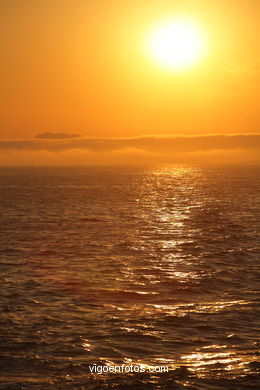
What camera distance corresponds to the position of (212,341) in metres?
22.3

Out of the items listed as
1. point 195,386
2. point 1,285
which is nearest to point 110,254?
point 1,285

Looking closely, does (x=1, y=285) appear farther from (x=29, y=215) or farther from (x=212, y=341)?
(x=29, y=215)

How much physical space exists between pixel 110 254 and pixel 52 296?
12664 millimetres

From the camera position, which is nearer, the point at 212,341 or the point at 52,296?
the point at 212,341

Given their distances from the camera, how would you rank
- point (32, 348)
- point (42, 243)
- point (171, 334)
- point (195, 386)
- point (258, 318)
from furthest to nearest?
point (42, 243) < point (258, 318) < point (171, 334) < point (32, 348) < point (195, 386)

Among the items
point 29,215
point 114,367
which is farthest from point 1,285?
point 29,215

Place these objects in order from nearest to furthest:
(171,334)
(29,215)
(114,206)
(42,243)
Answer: (171,334) → (42,243) → (29,215) → (114,206)

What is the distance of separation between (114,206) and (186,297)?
5652 centimetres

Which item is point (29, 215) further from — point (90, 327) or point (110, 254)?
point (90, 327)

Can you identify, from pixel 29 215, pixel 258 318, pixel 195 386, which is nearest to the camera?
pixel 195 386

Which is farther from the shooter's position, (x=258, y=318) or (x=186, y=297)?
(x=186, y=297)

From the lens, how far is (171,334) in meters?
23.2

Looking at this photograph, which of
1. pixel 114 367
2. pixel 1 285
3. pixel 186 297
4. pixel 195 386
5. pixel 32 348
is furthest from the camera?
pixel 1 285

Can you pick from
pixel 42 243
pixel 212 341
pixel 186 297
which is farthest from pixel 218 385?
pixel 42 243
